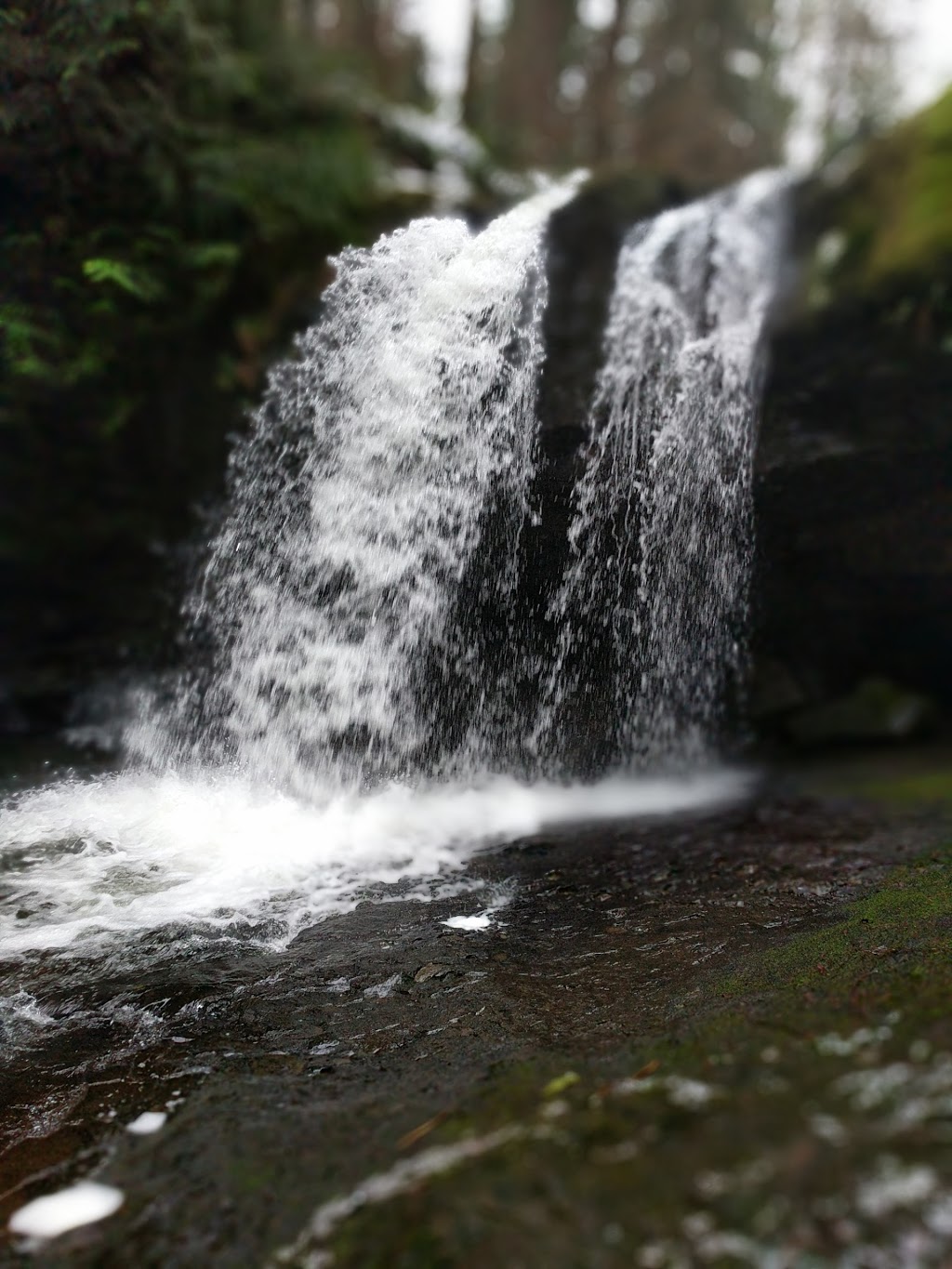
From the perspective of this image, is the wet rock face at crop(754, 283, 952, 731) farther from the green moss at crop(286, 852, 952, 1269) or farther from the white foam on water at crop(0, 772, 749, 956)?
the green moss at crop(286, 852, 952, 1269)

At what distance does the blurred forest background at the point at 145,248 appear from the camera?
252 inches

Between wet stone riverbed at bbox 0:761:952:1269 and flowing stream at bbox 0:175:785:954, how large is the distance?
172cm

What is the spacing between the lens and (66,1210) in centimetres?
222

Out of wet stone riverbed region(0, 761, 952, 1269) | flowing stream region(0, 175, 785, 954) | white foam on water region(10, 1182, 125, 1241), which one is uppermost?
flowing stream region(0, 175, 785, 954)

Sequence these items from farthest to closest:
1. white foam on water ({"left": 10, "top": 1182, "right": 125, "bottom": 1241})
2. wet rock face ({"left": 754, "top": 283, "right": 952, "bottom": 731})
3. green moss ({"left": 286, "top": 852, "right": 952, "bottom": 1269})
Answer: wet rock face ({"left": 754, "top": 283, "right": 952, "bottom": 731}), white foam on water ({"left": 10, "top": 1182, "right": 125, "bottom": 1241}), green moss ({"left": 286, "top": 852, "right": 952, "bottom": 1269})

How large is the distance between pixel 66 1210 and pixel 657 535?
5051 millimetres

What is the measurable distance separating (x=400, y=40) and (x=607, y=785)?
2264 centimetres

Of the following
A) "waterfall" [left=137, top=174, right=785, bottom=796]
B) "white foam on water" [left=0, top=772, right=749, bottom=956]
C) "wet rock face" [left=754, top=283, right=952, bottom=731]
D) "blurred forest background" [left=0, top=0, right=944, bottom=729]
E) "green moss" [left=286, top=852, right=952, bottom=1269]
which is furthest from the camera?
"wet rock face" [left=754, top=283, right=952, bottom=731]

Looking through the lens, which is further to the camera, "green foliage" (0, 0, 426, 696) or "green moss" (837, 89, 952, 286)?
"green moss" (837, 89, 952, 286)

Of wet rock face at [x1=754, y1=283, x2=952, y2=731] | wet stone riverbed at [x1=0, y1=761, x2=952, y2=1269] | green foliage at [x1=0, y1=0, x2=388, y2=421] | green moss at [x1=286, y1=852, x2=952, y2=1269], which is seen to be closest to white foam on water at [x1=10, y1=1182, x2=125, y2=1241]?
wet stone riverbed at [x1=0, y1=761, x2=952, y2=1269]

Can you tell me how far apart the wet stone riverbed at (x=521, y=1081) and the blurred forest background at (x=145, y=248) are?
586cm

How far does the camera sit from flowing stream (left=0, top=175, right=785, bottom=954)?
227 inches

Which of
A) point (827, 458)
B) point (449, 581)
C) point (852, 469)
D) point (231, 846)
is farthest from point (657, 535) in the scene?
point (231, 846)

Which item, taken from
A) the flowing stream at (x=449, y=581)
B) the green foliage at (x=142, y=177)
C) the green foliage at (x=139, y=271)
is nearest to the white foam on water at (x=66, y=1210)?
the flowing stream at (x=449, y=581)
